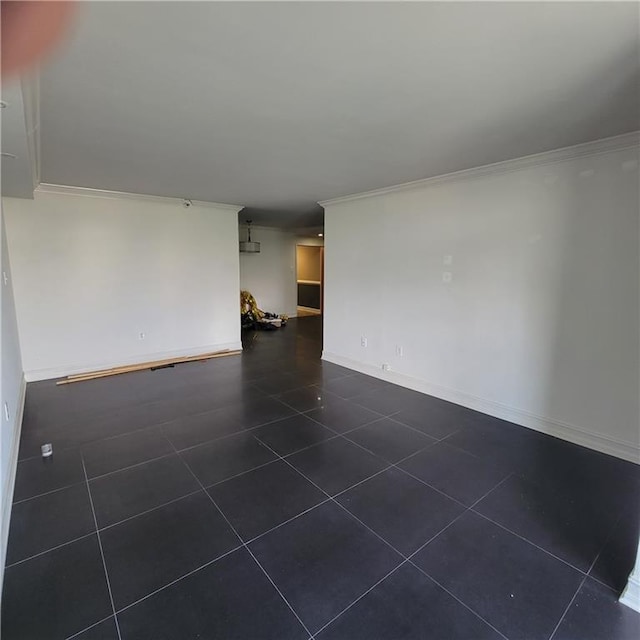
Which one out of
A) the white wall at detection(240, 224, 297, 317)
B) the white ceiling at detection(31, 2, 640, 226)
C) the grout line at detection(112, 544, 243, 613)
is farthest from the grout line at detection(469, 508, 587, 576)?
the white wall at detection(240, 224, 297, 317)

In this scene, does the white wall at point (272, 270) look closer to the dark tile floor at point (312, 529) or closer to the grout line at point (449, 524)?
the dark tile floor at point (312, 529)

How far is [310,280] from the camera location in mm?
11344

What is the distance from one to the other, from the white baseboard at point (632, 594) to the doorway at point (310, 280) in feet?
28.5

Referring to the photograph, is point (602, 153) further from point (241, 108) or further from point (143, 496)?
point (143, 496)

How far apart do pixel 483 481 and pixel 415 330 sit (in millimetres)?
1977

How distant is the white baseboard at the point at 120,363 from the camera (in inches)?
167

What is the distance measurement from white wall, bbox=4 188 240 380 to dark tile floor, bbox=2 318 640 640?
4.21 feet

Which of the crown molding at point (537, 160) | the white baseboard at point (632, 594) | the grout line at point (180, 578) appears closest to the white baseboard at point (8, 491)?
the grout line at point (180, 578)

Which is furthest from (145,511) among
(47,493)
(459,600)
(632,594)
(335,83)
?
(335,83)

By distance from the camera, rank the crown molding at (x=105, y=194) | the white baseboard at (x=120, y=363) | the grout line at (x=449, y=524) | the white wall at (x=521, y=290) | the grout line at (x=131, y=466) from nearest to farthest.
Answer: the grout line at (x=449, y=524) → the grout line at (x=131, y=466) → the white wall at (x=521, y=290) → the crown molding at (x=105, y=194) → the white baseboard at (x=120, y=363)

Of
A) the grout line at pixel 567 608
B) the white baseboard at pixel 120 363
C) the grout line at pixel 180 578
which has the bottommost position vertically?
the grout line at pixel 567 608

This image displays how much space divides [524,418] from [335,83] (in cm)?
307

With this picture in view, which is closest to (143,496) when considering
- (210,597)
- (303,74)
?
(210,597)

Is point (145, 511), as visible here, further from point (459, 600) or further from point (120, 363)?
point (120, 363)
